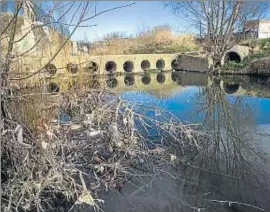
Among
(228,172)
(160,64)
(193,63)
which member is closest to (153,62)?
(160,64)

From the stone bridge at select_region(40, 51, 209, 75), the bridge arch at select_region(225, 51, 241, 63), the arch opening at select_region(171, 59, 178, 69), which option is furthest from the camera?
the arch opening at select_region(171, 59, 178, 69)

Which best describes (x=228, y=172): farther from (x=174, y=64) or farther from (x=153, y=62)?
(x=174, y=64)

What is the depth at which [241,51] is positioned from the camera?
16.3m

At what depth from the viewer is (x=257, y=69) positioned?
14117 mm

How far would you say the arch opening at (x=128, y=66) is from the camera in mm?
18453

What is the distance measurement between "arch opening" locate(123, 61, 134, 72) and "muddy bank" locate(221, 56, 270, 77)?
5.18m

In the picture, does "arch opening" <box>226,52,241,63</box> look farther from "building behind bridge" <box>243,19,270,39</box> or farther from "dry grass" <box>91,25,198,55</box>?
"dry grass" <box>91,25,198,55</box>

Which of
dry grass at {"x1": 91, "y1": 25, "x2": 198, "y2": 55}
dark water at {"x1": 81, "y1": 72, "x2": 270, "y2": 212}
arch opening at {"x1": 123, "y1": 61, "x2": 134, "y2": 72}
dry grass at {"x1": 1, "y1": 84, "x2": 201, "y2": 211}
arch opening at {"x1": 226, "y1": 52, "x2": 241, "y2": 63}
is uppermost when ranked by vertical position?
dry grass at {"x1": 91, "y1": 25, "x2": 198, "y2": 55}

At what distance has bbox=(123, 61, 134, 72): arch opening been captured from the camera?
18453 millimetres

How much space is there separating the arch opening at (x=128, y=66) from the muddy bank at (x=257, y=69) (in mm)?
5178

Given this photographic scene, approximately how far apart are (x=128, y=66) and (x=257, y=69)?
7.11 m

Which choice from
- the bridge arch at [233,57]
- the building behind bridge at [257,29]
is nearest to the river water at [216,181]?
the bridge arch at [233,57]

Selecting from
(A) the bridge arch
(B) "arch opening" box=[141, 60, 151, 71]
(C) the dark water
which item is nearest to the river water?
(C) the dark water

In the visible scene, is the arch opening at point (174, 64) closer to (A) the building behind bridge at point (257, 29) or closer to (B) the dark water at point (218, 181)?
(A) the building behind bridge at point (257, 29)
